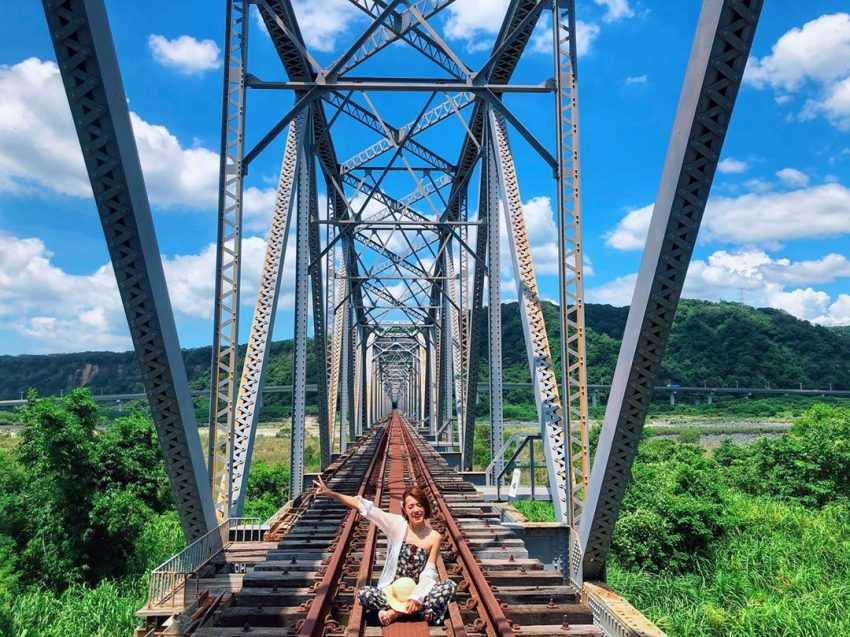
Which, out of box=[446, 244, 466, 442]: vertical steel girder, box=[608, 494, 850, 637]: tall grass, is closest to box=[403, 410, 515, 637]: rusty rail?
box=[608, 494, 850, 637]: tall grass

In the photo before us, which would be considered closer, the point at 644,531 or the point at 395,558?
the point at 395,558

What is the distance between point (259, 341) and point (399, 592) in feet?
17.8

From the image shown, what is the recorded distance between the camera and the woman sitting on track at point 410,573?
373cm

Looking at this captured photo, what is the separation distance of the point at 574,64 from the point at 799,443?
1476 cm

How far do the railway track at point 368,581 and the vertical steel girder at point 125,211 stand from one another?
1207 millimetres

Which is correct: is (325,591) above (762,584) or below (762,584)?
above

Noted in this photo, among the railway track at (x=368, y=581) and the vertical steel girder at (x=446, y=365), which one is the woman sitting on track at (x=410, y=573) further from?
the vertical steel girder at (x=446, y=365)

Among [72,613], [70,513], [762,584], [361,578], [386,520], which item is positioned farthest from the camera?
[70,513]

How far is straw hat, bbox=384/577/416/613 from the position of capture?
3722mm

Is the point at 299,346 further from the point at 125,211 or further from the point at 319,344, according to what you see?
the point at 125,211

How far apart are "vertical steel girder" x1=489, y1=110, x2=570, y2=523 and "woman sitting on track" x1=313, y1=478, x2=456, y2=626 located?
3.73 metres

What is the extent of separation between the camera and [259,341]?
8.64 meters

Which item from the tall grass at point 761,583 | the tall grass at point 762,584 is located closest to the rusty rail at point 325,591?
the tall grass at point 761,583

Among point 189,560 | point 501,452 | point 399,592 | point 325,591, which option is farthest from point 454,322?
point 399,592
